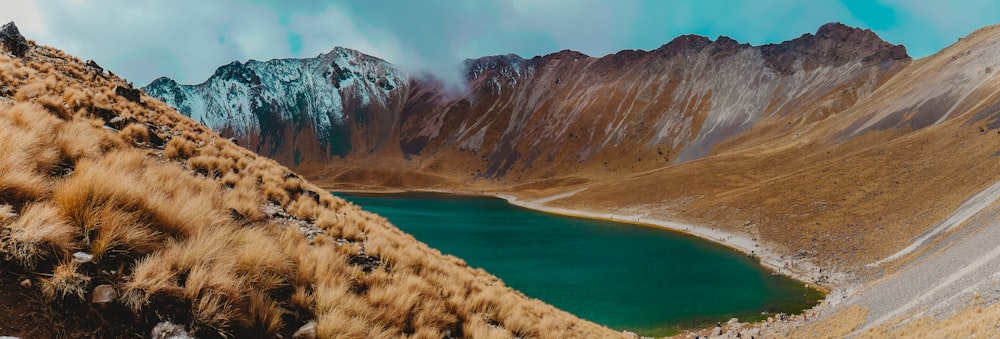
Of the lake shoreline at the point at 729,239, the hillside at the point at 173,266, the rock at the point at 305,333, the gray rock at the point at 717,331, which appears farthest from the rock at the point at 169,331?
the lake shoreline at the point at 729,239

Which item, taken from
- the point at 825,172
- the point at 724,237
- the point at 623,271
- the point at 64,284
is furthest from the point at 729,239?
the point at 64,284

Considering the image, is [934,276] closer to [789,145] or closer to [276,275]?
[276,275]

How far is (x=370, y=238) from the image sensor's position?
9078 millimetres

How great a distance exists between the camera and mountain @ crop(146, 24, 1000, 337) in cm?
Result: 2797

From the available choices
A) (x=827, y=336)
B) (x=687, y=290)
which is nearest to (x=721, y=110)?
(x=687, y=290)

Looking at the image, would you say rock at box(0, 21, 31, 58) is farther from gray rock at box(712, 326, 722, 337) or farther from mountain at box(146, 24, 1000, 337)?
→ gray rock at box(712, 326, 722, 337)

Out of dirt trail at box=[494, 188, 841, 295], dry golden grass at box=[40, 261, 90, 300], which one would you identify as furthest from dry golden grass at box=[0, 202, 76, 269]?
dirt trail at box=[494, 188, 841, 295]

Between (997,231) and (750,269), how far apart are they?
20598 mm

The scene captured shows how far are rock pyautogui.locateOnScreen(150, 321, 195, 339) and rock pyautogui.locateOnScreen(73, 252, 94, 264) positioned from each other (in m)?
0.87

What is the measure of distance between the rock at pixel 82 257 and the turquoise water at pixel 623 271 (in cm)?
3294

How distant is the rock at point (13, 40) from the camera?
16.0 meters

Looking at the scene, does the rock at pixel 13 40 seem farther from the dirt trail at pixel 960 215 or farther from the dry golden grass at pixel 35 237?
the dirt trail at pixel 960 215

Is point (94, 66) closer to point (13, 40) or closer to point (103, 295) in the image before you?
point (13, 40)

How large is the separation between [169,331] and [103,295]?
0.56 metres
